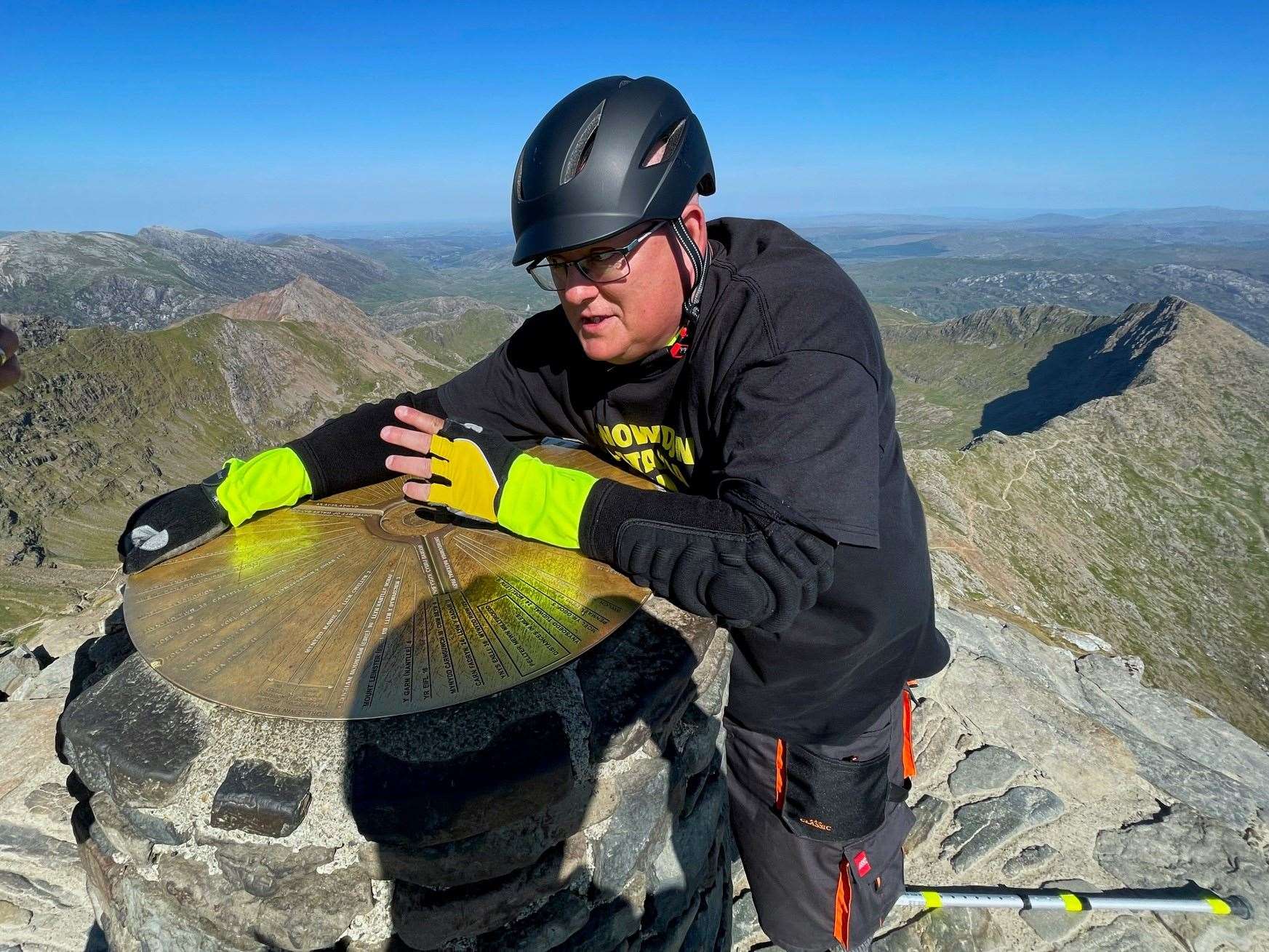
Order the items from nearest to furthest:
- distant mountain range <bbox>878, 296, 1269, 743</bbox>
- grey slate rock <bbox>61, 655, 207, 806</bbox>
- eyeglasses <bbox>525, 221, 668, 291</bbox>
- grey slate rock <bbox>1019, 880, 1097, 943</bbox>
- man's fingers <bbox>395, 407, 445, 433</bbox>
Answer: grey slate rock <bbox>61, 655, 207, 806</bbox> → eyeglasses <bbox>525, 221, 668, 291</bbox> → man's fingers <bbox>395, 407, 445, 433</bbox> → grey slate rock <bbox>1019, 880, 1097, 943</bbox> → distant mountain range <bbox>878, 296, 1269, 743</bbox>

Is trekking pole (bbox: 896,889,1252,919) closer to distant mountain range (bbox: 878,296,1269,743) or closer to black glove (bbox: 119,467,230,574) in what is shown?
black glove (bbox: 119,467,230,574)

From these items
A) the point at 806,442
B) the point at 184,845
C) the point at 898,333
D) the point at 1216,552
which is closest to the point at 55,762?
the point at 184,845

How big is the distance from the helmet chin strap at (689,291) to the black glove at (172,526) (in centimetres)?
293

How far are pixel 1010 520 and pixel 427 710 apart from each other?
52.4 meters

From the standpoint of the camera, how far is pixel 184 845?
307 centimetres

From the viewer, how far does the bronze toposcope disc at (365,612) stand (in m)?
3.13

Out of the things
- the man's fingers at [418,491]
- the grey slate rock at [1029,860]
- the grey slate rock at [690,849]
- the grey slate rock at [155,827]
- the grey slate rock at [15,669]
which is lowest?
the grey slate rock at [1029,860]

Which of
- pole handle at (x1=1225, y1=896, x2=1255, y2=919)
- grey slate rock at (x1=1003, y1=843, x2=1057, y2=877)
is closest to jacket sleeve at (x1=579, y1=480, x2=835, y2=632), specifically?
grey slate rock at (x1=1003, y1=843, x2=1057, y2=877)

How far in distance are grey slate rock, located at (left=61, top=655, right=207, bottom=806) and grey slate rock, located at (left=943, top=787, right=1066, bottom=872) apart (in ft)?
20.3

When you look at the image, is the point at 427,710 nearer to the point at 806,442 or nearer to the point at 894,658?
the point at 806,442

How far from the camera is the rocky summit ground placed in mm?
4699

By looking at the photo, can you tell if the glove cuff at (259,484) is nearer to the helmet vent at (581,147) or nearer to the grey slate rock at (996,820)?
the helmet vent at (581,147)

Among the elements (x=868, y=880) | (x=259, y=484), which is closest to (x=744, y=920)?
(x=868, y=880)

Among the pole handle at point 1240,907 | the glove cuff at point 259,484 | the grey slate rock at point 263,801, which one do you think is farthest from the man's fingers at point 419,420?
the pole handle at point 1240,907
